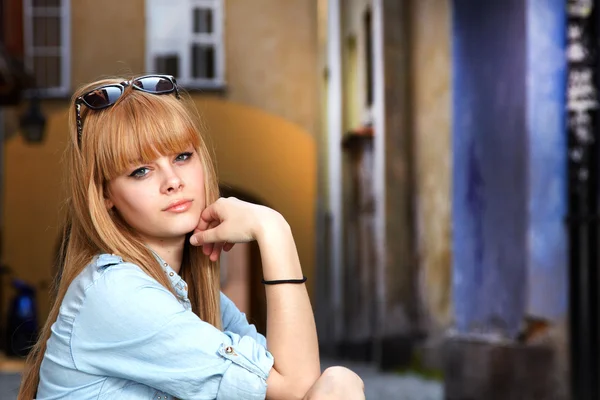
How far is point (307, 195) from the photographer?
17.5m

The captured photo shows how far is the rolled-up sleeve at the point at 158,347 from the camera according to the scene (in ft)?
6.37

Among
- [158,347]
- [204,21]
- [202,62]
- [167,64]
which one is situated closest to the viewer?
[158,347]

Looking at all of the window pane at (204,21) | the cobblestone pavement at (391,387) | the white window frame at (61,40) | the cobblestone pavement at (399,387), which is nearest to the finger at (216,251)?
the cobblestone pavement at (391,387)

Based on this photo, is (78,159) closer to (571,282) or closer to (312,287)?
(571,282)

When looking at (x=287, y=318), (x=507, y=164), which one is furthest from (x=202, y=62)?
(x=287, y=318)

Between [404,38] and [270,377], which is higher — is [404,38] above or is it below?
above

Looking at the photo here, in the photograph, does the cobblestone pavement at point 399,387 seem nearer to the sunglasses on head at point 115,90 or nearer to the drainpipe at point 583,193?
the drainpipe at point 583,193

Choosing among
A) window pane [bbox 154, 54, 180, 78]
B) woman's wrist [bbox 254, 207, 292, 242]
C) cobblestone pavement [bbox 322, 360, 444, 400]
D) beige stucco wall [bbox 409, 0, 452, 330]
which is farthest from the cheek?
window pane [bbox 154, 54, 180, 78]

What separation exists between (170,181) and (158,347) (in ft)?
1.06

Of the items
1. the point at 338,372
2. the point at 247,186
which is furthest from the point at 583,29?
the point at 247,186

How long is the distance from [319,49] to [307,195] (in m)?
2.40

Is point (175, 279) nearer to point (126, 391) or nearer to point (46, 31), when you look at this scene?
point (126, 391)

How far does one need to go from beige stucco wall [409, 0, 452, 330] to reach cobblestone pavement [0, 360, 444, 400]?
641mm

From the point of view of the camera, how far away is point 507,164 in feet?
20.1
